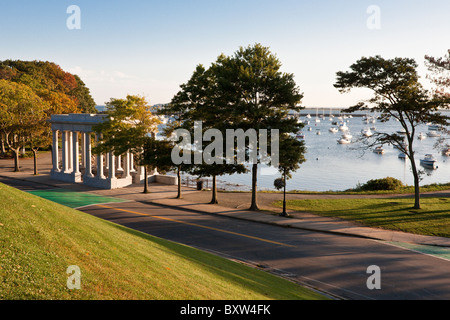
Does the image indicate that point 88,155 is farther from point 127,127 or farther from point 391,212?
point 391,212

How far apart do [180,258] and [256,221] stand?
553 inches

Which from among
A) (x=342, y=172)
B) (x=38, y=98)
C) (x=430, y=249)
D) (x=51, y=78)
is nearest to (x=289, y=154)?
(x=430, y=249)

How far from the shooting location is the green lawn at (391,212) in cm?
2633

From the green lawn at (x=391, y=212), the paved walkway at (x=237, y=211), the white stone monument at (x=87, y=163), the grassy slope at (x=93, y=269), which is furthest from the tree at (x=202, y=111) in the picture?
the grassy slope at (x=93, y=269)

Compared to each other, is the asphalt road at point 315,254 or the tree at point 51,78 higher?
the tree at point 51,78

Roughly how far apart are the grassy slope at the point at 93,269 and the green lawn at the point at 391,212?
48.7ft

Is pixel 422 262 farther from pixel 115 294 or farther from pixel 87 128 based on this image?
pixel 87 128

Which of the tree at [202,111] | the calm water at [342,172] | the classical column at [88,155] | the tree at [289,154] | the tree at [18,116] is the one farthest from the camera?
the calm water at [342,172]

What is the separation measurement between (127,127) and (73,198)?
9238 millimetres

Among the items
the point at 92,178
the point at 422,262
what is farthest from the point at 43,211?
the point at 92,178

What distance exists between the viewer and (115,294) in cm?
882

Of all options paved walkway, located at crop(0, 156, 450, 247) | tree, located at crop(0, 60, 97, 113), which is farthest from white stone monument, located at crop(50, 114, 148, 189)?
tree, located at crop(0, 60, 97, 113)

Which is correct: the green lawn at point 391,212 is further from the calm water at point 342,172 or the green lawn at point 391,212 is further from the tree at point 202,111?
the calm water at point 342,172

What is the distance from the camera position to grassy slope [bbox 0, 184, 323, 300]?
27.9 ft
